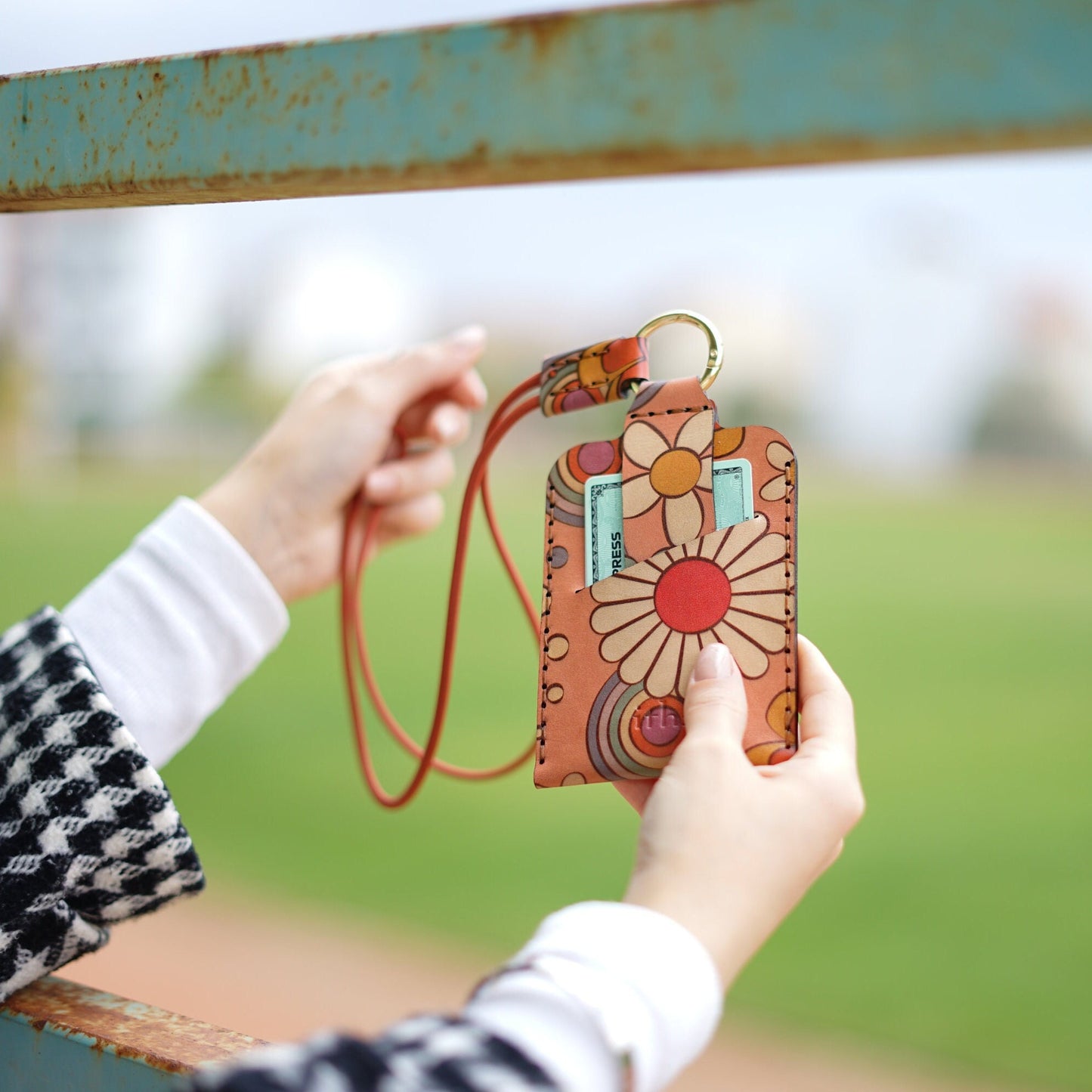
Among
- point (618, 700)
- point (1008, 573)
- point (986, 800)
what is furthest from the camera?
point (1008, 573)

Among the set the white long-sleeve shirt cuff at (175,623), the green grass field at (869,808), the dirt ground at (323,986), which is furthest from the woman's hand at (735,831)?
the green grass field at (869,808)

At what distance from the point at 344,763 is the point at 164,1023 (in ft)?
18.5

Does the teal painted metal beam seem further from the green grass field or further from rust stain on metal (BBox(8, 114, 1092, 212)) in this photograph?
the green grass field

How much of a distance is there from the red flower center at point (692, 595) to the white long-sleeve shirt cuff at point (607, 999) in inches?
4.9

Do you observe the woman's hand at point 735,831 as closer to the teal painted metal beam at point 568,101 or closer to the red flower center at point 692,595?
the red flower center at point 692,595

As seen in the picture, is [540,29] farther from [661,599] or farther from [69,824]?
[69,824]

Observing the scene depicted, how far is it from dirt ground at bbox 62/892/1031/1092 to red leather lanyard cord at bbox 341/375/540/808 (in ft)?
8.39

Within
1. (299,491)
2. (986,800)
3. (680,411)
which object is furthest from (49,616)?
(986,800)

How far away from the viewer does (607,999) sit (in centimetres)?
27

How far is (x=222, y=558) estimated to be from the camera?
58 cm

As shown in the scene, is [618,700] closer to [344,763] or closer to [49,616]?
[49,616]

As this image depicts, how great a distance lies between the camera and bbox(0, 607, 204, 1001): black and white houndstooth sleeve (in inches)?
16.2

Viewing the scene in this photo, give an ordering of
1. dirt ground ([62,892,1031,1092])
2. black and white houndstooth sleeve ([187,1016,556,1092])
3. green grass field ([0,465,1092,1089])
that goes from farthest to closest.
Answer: green grass field ([0,465,1092,1089])
dirt ground ([62,892,1031,1092])
black and white houndstooth sleeve ([187,1016,556,1092])

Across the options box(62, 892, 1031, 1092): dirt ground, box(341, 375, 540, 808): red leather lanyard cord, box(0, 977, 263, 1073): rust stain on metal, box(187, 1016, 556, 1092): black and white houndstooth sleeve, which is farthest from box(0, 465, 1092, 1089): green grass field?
box(187, 1016, 556, 1092): black and white houndstooth sleeve
